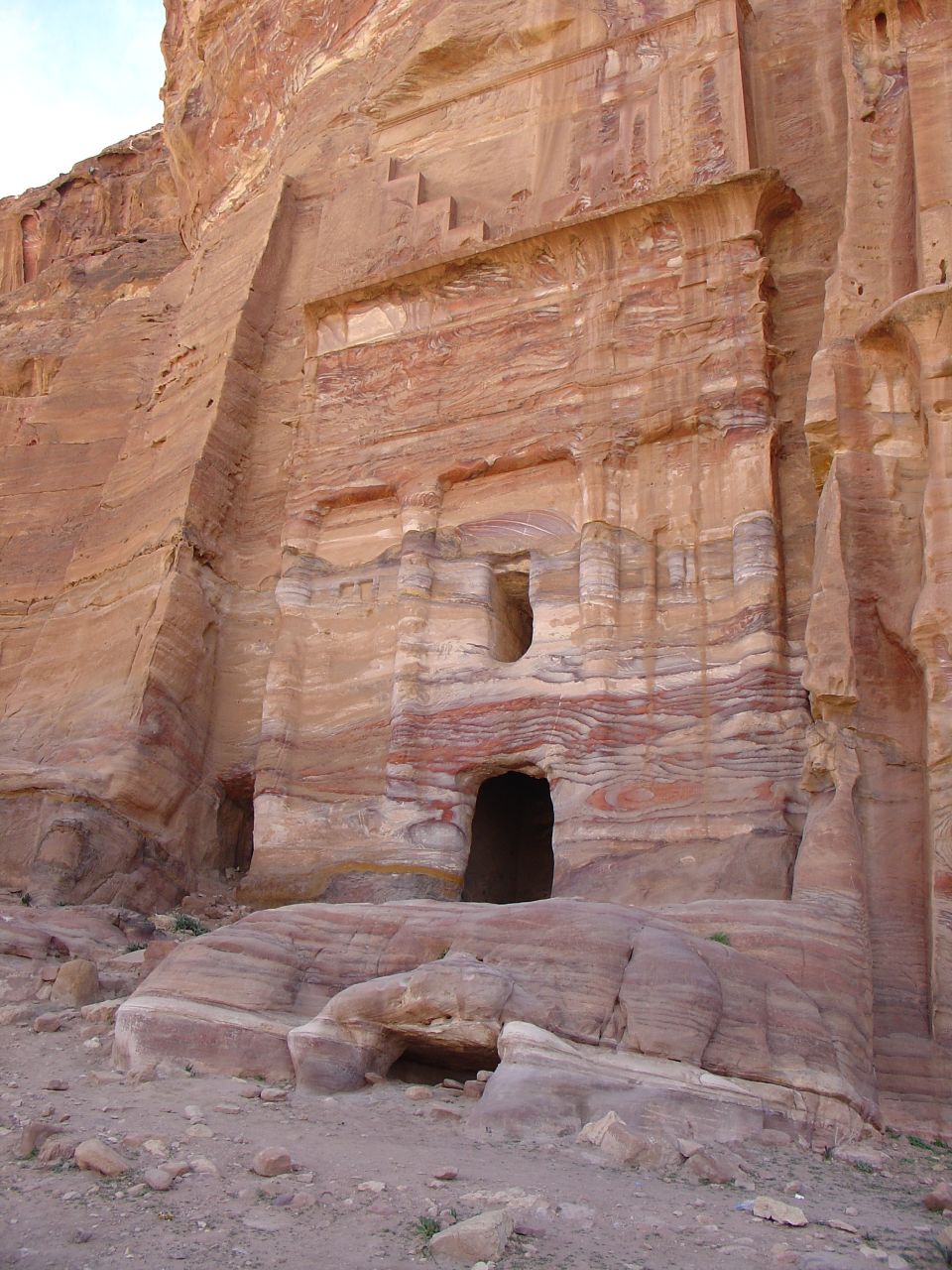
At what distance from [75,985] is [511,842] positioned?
21.0 feet

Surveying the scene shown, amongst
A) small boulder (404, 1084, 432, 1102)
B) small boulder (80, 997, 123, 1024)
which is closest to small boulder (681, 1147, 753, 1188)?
small boulder (404, 1084, 432, 1102)

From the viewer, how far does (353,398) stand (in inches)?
584

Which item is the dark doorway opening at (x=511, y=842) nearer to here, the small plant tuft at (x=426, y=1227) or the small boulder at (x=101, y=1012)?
the small boulder at (x=101, y=1012)

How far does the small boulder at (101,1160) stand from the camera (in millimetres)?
4598

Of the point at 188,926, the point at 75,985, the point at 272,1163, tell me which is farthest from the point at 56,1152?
the point at 188,926

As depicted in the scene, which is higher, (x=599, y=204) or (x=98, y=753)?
(x=599, y=204)

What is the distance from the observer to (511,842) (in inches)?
547

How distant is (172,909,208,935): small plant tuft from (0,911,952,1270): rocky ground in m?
4.37

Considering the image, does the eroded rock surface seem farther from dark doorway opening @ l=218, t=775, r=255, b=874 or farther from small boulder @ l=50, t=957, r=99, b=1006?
dark doorway opening @ l=218, t=775, r=255, b=874

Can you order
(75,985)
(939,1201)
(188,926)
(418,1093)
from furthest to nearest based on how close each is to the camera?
(188,926), (75,985), (418,1093), (939,1201)

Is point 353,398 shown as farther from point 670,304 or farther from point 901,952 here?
point 901,952

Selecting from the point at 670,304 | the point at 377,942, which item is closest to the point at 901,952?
the point at 377,942

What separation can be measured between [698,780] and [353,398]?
275 inches

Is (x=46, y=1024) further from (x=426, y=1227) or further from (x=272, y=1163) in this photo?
(x=426, y=1227)
